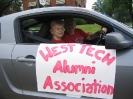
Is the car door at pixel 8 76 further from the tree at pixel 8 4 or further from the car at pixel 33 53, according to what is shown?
the tree at pixel 8 4

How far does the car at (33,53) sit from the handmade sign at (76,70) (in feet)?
0.13

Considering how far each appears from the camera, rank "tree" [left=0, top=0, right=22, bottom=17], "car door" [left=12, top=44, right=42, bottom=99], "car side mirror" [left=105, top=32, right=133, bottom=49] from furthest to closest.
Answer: "tree" [left=0, top=0, right=22, bottom=17]
"car door" [left=12, top=44, right=42, bottom=99]
"car side mirror" [left=105, top=32, right=133, bottom=49]

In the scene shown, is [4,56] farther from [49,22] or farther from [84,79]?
[84,79]

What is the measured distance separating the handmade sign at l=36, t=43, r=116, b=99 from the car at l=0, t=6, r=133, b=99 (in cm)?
4

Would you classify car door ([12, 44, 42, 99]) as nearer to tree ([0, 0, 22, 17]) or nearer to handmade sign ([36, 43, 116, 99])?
handmade sign ([36, 43, 116, 99])

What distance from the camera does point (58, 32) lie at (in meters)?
2.63

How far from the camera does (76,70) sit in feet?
6.73

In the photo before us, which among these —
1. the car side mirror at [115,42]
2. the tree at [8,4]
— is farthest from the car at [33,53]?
the tree at [8,4]

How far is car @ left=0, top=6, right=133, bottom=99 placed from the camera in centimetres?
196

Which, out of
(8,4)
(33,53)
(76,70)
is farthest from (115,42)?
(8,4)

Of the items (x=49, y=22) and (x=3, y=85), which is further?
(x=49, y=22)

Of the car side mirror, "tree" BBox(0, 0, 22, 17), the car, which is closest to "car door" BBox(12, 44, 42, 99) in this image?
the car

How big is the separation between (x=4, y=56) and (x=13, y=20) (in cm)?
46

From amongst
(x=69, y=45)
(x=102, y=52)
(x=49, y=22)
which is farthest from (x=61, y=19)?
(x=102, y=52)
